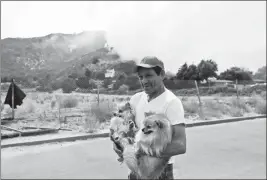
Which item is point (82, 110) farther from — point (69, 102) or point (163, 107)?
point (163, 107)

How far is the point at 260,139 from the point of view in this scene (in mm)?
10641

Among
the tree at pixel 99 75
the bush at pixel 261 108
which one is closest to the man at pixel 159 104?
the tree at pixel 99 75

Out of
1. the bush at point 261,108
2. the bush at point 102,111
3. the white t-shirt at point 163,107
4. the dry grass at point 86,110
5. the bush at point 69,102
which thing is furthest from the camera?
the bush at point 69,102

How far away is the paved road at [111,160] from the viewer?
700 centimetres

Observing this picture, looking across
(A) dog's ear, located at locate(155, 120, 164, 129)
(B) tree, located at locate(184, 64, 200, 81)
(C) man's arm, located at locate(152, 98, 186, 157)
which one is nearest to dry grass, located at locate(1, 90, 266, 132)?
(C) man's arm, located at locate(152, 98, 186, 157)

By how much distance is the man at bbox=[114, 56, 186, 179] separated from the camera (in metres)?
1.88

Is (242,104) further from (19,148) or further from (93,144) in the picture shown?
(19,148)

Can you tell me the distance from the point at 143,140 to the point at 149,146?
0.05m

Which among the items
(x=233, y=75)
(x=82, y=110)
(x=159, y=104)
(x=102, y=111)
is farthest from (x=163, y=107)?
(x=233, y=75)

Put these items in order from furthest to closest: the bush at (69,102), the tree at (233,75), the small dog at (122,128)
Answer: the tree at (233,75) < the bush at (69,102) < the small dog at (122,128)

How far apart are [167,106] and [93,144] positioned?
341 inches

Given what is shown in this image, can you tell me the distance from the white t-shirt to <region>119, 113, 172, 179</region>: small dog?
71mm

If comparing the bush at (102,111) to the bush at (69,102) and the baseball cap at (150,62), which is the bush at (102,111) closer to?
the bush at (69,102)

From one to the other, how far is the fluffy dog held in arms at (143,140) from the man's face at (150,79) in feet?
0.67
